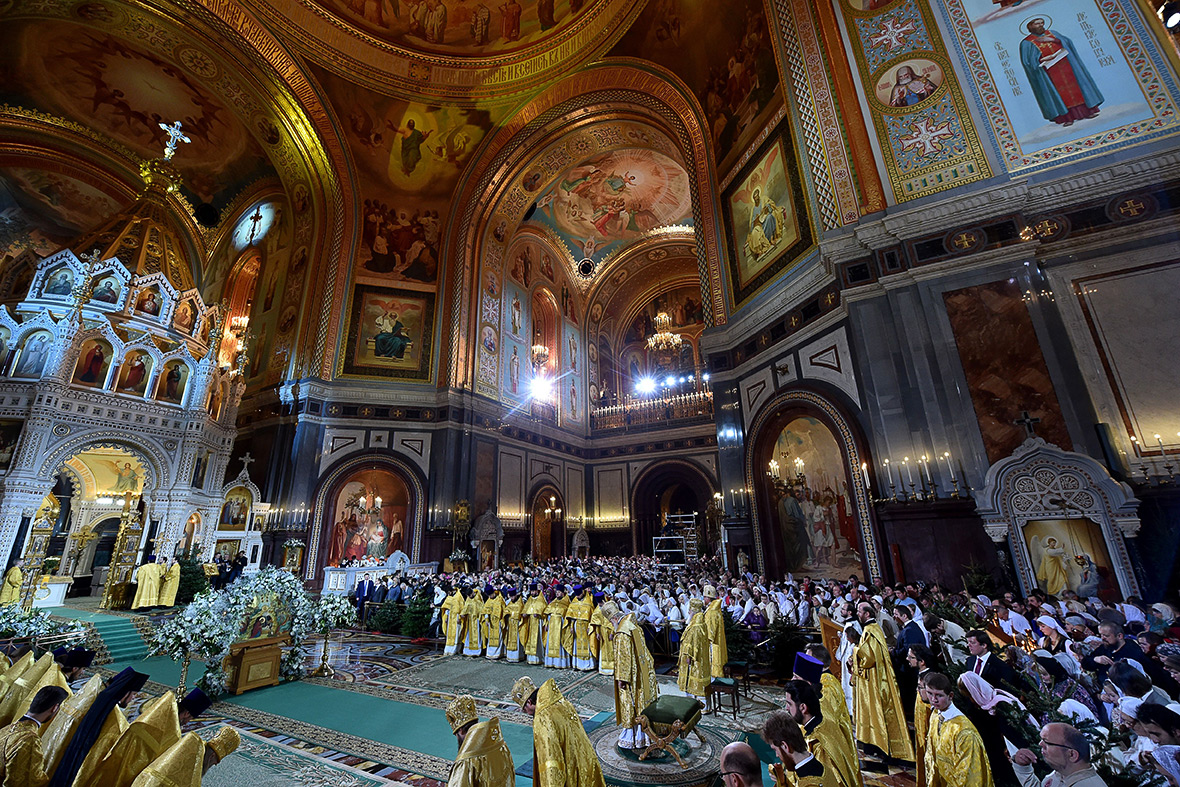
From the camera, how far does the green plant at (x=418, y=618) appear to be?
10.0 meters

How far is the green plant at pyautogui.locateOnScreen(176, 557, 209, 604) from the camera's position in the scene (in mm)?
10883

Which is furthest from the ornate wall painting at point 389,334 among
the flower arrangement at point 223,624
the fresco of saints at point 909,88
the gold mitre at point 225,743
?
the gold mitre at point 225,743

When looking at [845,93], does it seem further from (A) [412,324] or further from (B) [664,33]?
(A) [412,324]

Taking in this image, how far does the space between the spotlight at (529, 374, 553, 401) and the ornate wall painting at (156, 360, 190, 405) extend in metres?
12.2

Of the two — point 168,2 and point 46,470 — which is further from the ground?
point 168,2


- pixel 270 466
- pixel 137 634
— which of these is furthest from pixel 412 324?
pixel 137 634

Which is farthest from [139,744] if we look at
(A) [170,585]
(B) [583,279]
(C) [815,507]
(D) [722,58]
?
(B) [583,279]

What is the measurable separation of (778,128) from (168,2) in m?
17.2

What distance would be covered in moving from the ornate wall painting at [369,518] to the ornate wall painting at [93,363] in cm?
666

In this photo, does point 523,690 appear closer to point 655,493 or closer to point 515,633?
point 515,633

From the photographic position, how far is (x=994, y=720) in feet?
9.27

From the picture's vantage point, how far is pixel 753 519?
34.5 ft

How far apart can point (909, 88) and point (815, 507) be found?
781 cm

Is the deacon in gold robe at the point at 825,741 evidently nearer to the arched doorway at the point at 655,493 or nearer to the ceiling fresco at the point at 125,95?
the arched doorway at the point at 655,493
